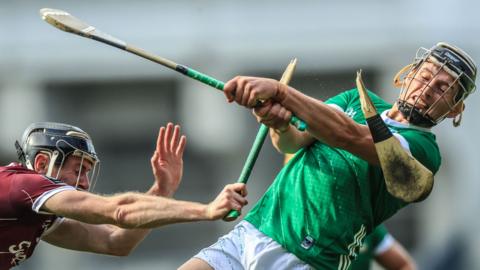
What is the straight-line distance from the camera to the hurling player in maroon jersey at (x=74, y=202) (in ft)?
17.9

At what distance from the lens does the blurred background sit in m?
15.1

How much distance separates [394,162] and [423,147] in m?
0.32

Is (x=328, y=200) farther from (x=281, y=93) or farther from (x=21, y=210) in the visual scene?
(x=21, y=210)

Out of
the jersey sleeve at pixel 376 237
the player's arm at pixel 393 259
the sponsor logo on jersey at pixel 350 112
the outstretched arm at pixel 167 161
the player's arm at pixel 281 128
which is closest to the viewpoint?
the player's arm at pixel 281 128

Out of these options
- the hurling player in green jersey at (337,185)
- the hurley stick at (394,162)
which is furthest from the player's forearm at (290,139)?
the hurley stick at (394,162)

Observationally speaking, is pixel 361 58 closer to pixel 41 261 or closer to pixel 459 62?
pixel 41 261

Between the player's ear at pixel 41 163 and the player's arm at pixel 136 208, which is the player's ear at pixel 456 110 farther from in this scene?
the player's ear at pixel 41 163

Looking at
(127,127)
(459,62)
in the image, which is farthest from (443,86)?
(127,127)

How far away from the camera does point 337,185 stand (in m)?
5.91

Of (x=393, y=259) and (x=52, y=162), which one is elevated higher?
(x=52, y=162)

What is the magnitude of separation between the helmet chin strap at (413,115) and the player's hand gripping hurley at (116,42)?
62 cm

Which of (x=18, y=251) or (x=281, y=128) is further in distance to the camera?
(x=18, y=251)

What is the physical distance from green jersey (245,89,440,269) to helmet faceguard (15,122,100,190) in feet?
2.92

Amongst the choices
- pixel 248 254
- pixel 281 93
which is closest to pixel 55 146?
pixel 248 254
